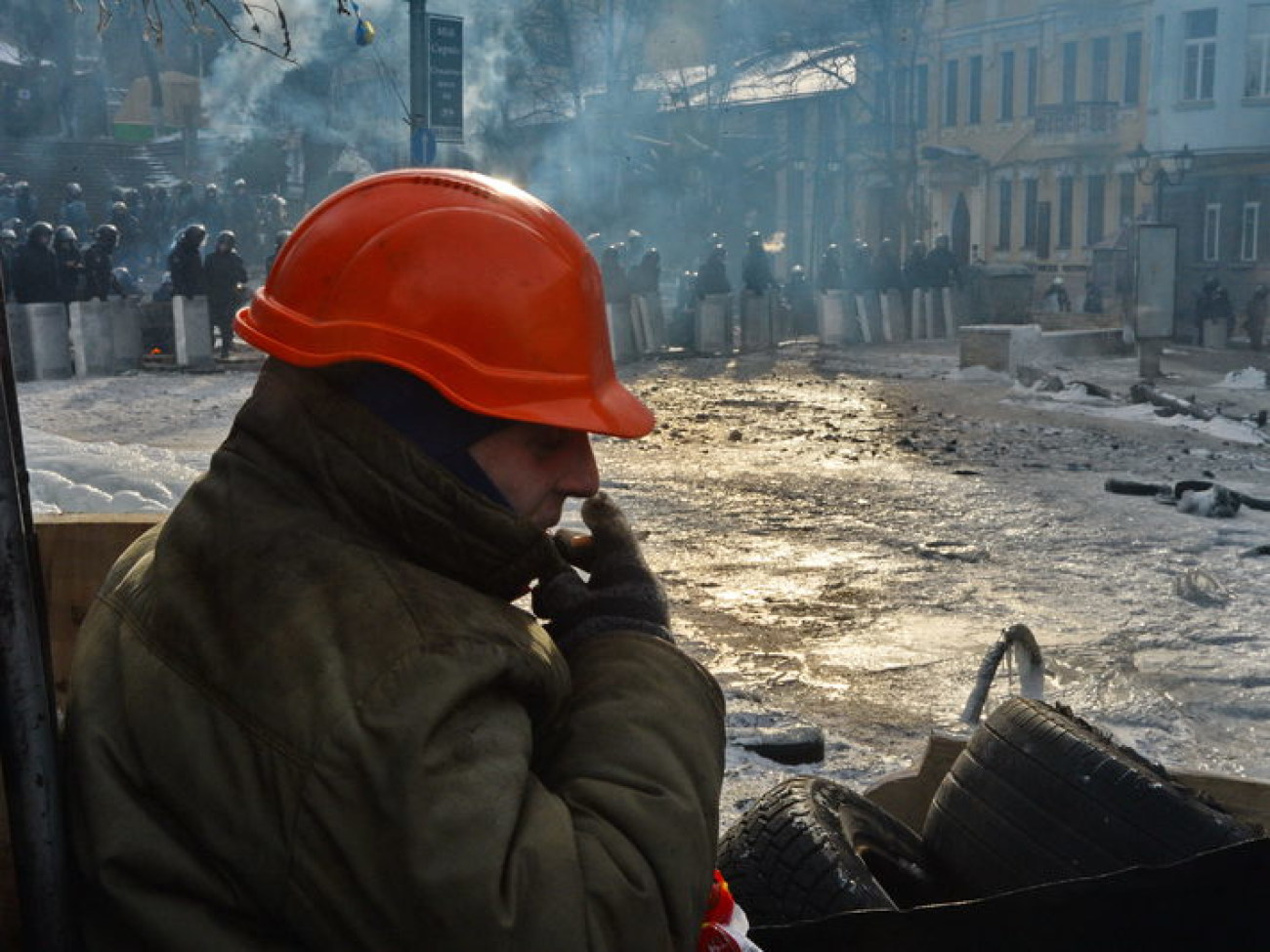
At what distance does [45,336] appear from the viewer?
1834 cm

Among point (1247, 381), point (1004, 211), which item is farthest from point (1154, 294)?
point (1004, 211)

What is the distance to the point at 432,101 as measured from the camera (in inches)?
588

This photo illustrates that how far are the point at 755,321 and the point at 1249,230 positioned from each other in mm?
16725

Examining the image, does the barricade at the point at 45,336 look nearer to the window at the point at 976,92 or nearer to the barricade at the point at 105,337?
the barricade at the point at 105,337

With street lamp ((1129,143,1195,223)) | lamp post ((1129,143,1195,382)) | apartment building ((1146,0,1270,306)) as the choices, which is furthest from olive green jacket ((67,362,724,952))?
apartment building ((1146,0,1270,306))

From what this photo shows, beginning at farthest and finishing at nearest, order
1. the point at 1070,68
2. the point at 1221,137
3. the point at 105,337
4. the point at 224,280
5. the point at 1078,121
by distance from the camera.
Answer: the point at 1070,68, the point at 1078,121, the point at 1221,137, the point at 224,280, the point at 105,337

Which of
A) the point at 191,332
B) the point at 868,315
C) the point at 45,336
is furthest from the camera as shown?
the point at 868,315

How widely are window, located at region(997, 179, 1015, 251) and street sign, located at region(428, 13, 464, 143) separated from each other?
3643cm

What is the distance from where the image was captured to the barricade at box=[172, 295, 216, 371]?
19.8 meters

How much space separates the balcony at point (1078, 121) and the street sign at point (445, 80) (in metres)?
33.8

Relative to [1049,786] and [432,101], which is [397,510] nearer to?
[1049,786]

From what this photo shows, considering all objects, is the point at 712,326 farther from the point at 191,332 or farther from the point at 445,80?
the point at 445,80

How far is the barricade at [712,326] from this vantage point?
2392cm

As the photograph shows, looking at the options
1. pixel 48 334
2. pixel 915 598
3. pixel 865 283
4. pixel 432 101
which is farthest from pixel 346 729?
pixel 865 283
